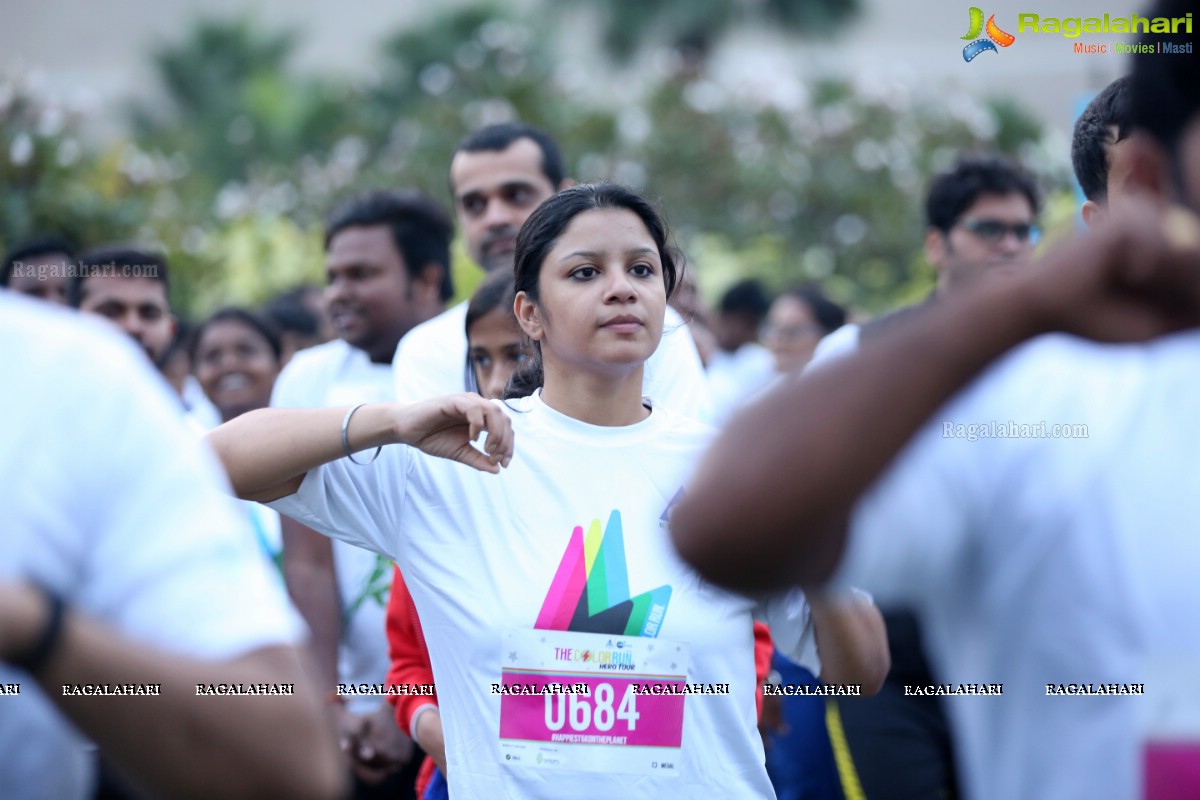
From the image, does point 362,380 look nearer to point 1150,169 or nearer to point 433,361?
point 433,361

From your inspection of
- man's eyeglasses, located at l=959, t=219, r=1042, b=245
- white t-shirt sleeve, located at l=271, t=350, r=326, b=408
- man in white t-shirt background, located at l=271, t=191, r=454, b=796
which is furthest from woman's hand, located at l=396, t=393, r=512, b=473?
man's eyeglasses, located at l=959, t=219, r=1042, b=245

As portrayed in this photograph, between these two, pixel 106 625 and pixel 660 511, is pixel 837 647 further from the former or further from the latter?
pixel 106 625

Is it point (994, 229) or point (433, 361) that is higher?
point (994, 229)

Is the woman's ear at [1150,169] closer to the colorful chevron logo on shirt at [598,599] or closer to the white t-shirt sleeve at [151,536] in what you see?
the white t-shirt sleeve at [151,536]

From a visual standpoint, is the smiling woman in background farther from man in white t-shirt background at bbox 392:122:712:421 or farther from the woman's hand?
the woman's hand

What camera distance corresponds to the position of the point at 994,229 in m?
5.37

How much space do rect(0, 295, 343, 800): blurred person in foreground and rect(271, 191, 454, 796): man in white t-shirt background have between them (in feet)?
9.69

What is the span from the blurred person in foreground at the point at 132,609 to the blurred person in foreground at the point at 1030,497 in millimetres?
462

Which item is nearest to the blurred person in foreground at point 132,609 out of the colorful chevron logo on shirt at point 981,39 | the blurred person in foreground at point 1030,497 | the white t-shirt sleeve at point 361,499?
the blurred person in foreground at point 1030,497

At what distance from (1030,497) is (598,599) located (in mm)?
1396

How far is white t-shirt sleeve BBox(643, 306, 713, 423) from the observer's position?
3689mm

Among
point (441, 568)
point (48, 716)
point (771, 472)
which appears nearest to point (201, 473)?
point (48, 716)

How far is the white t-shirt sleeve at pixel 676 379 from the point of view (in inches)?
145

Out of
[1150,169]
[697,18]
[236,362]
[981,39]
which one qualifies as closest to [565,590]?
[1150,169]
